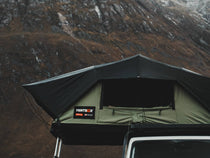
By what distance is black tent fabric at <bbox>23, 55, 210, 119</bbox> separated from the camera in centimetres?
555

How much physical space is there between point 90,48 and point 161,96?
27346 mm

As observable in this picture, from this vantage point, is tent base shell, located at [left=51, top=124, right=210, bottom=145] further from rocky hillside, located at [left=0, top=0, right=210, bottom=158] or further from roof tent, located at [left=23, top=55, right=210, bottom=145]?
rocky hillside, located at [left=0, top=0, right=210, bottom=158]

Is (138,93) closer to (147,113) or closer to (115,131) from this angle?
(147,113)

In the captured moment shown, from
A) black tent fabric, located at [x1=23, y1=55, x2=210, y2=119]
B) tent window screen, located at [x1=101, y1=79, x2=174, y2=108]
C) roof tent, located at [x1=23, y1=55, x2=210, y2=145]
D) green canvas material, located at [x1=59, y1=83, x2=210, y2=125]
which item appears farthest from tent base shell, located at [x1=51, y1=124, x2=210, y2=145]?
tent window screen, located at [x1=101, y1=79, x2=174, y2=108]

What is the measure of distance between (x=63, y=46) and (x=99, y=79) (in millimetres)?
25546

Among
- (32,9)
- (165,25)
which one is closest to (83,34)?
(32,9)

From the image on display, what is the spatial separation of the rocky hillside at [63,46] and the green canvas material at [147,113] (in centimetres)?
822

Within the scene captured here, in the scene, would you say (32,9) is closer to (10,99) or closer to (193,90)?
(10,99)

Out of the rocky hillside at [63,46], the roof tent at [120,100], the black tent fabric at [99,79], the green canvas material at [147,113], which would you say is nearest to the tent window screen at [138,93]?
the roof tent at [120,100]

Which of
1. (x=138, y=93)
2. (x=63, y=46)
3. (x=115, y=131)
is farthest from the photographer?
(x=63, y=46)

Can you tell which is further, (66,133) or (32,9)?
(32,9)

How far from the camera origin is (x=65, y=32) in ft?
119

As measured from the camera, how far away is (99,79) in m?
5.84

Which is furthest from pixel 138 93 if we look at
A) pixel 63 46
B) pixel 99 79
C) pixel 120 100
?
pixel 63 46
